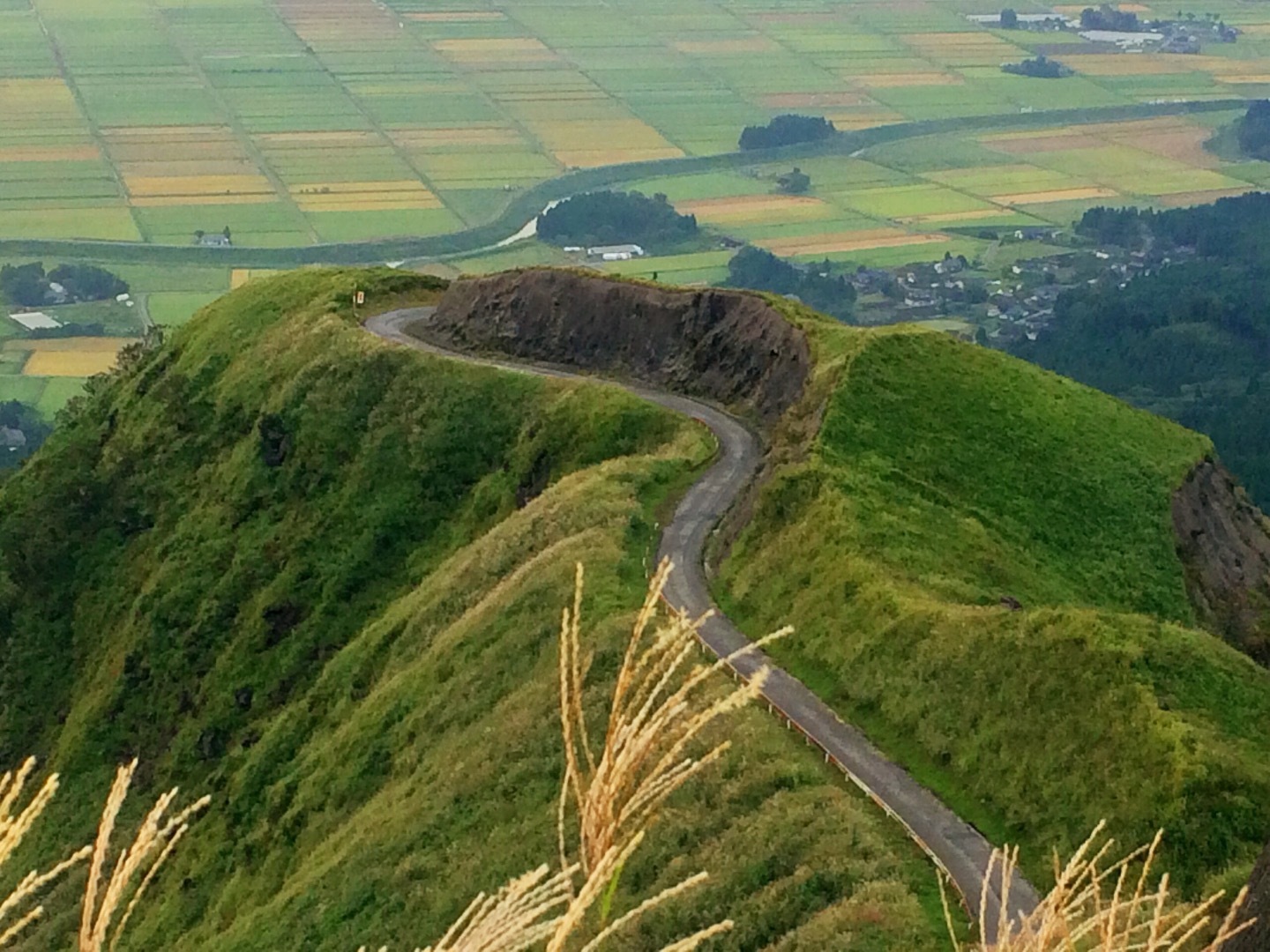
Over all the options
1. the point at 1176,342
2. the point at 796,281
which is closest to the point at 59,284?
the point at 796,281

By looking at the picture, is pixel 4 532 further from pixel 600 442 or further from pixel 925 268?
pixel 925 268

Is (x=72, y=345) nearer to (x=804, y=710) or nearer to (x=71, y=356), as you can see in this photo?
(x=71, y=356)

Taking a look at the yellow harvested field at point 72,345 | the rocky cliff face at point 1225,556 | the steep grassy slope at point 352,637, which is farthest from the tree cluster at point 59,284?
the rocky cliff face at point 1225,556

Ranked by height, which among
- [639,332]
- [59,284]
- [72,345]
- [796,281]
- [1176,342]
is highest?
[639,332]

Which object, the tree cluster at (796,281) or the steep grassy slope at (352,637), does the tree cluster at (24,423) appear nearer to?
the steep grassy slope at (352,637)

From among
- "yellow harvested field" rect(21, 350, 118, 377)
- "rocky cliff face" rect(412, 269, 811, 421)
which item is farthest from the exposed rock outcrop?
"yellow harvested field" rect(21, 350, 118, 377)

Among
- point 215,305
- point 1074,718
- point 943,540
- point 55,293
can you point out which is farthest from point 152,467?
point 55,293
